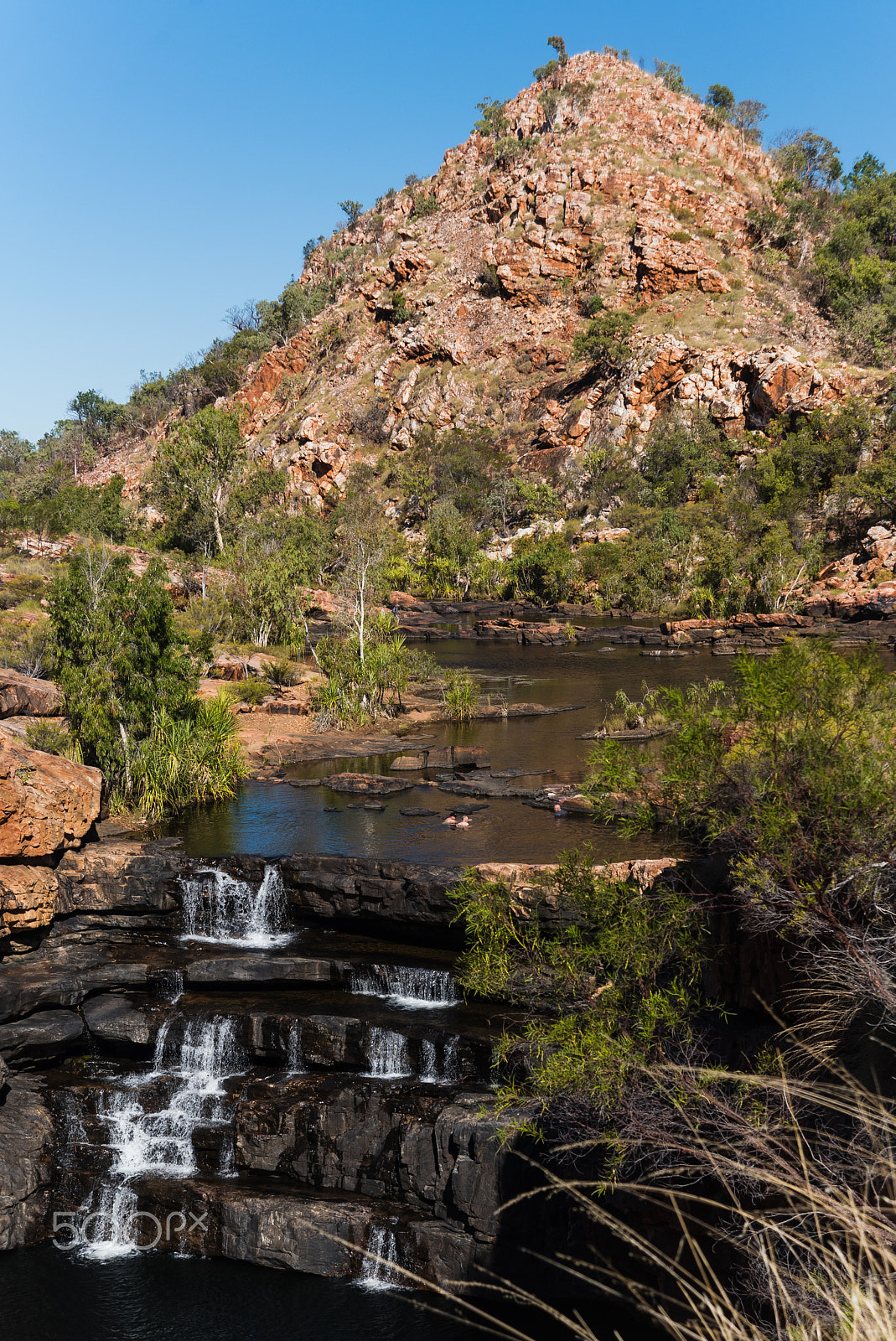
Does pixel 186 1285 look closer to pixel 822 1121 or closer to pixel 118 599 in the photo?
pixel 822 1121

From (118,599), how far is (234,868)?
7440mm

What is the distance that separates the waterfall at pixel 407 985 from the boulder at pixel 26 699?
1158cm

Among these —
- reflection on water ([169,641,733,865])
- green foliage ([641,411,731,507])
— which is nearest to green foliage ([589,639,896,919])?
reflection on water ([169,641,733,865])

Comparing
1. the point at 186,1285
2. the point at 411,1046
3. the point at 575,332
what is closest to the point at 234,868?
the point at 411,1046

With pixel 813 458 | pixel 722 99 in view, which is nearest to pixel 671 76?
pixel 722 99

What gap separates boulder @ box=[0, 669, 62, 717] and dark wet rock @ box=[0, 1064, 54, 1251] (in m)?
10.6

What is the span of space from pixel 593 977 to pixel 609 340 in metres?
85.0

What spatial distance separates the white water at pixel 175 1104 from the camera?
37.7ft

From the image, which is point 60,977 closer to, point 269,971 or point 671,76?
point 269,971

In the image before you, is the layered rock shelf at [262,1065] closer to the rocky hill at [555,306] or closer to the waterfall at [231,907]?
the waterfall at [231,907]

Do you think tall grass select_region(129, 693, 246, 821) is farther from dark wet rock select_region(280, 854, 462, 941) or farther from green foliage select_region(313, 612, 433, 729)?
green foliage select_region(313, 612, 433, 729)

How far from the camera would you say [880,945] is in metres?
7.73

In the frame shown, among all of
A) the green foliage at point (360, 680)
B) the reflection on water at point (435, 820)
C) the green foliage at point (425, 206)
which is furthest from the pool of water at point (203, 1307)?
the green foliage at point (425, 206)

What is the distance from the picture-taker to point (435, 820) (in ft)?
67.0
